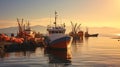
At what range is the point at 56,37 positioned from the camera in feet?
243

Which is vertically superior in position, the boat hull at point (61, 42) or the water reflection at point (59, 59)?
the boat hull at point (61, 42)

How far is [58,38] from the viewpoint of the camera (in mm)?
72625

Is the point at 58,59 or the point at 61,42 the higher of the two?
the point at 61,42

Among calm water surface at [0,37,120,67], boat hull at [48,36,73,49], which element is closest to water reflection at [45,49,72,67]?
calm water surface at [0,37,120,67]

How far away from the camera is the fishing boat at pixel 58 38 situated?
7256 cm

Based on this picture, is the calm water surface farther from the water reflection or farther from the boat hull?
the boat hull

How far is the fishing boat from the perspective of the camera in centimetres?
7256

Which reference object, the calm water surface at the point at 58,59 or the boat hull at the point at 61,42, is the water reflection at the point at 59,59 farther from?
the boat hull at the point at 61,42

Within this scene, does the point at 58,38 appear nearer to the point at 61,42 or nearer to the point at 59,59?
the point at 61,42

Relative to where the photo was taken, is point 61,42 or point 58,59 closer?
point 58,59

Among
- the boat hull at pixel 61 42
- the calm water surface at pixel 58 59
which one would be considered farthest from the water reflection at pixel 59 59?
the boat hull at pixel 61 42

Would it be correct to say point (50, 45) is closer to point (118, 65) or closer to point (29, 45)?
point (29, 45)

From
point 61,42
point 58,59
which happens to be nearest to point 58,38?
point 61,42

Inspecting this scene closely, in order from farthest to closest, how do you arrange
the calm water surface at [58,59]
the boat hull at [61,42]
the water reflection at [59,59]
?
1. the boat hull at [61,42]
2. the water reflection at [59,59]
3. the calm water surface at [58,59]
